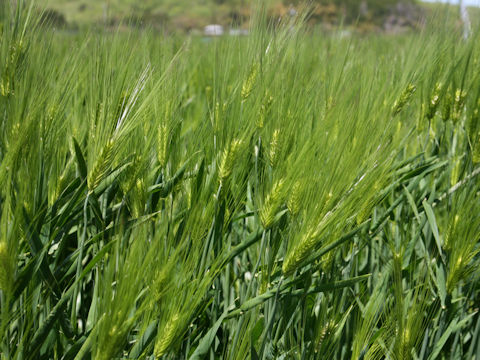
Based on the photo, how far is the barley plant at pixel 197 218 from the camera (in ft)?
1.78

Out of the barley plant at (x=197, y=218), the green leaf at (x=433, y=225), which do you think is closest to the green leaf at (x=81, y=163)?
the barley plant at (x=197, y=218)

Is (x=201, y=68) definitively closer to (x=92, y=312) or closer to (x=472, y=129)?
(x=472, y=129)

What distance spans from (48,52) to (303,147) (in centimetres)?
43

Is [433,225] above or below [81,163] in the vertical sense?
below

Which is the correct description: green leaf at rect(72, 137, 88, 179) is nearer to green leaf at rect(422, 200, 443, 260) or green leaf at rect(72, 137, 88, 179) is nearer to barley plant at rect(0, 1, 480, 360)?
barley plant at rect(0, 1, 480, 360)

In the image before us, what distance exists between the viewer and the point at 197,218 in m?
0.60

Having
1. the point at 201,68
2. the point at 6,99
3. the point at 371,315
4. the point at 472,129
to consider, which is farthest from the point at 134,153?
the point at 201,68

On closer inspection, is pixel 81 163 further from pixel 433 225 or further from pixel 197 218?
pixel 433 225

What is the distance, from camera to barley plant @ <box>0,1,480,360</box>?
543mm

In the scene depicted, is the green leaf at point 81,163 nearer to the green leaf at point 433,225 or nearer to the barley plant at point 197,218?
the barley plant at point 197,218

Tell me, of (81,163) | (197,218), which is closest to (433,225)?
(197,218)

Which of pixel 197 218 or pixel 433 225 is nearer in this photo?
pixel 197 218

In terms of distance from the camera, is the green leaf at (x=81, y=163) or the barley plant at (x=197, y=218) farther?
the green leaf at (x=81, y=163)

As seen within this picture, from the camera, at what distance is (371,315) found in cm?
66
